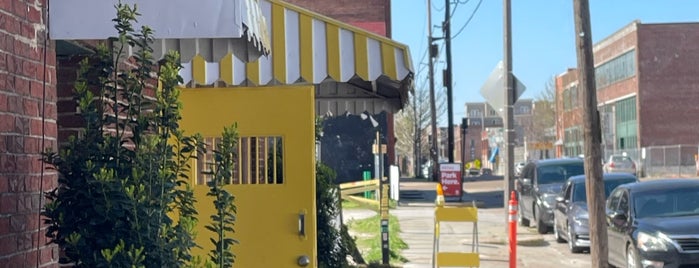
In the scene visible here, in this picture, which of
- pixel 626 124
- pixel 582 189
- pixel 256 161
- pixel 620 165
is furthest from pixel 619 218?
pixel 626 124

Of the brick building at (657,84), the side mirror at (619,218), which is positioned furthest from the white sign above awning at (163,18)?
the brick building at (657,84)

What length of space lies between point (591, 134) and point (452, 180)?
17.0 metres

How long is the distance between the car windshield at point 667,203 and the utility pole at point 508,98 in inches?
208

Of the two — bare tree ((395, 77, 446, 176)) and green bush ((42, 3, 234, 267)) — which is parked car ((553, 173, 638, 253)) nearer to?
green bush ((42, 3, 234, 267))

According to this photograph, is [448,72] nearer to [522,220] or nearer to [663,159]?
[522,220]

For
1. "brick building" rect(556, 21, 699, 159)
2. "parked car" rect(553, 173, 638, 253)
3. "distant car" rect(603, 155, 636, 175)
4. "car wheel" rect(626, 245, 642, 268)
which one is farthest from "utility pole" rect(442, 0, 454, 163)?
"brick building" rect(556, 21, 699, 159)

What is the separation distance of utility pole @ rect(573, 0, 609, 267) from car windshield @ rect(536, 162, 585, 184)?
30.1 ft

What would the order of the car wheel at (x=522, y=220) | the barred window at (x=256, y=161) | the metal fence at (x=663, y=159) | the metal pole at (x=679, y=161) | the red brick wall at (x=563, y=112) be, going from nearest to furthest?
1. the barred window at (x=256, y=161)
2. the car wheel at (x=522, y=220)
3. the metal pole at (x=679, y=161)
4. the metal fence at (x=663, y=159)
5. the red brick wall at (x=563, y=112)

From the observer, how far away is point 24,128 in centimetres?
363

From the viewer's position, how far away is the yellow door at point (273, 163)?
20.8 ft

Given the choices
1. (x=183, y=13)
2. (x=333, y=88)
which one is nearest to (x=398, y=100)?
(x=333, y=88)

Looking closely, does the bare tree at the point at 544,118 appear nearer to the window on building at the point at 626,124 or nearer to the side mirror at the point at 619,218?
the window on building at the point at 626,124

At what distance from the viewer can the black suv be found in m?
19.5

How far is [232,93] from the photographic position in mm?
6336
